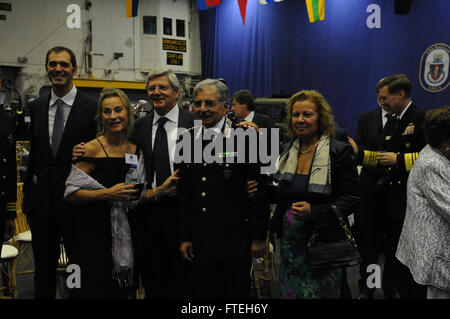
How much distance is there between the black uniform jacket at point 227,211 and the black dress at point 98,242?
49 cm

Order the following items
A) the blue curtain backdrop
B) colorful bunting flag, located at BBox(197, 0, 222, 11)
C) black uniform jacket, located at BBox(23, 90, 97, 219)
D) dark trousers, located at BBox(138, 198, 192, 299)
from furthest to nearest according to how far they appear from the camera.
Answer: the blue curtain backdrop < colorful bunting flag, located at BBox(197, 0, 222, 11) < black uniform jacket, located at BBox(23, 90, 97, 219) < dark trousers, located at BBox(138, 198, 192, 299)

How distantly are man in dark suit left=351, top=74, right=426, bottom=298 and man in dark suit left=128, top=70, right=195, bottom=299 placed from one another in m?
1.26

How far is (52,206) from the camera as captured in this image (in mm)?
2594

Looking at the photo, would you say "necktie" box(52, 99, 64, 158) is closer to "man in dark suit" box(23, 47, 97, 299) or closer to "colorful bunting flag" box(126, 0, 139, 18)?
"man in dark suit" box(23, 47, 97, 299)

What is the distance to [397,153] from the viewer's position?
3.01 metres

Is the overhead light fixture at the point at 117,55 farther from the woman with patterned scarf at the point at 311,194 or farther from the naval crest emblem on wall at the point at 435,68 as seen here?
the woman with patterned scarf at the point at 311,194

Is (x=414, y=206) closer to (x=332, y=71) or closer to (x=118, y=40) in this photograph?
(x=332, y=71)

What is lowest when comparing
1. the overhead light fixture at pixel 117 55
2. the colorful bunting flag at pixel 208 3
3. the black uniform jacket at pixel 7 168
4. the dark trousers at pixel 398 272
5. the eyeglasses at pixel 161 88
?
the dark trousers at pixel 398 272

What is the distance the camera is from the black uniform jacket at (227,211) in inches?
86.3

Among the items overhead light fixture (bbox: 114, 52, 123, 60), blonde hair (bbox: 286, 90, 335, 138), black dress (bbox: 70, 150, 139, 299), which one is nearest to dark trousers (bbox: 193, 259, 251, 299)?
black dress (bbox: 70, 150, 139, 299)

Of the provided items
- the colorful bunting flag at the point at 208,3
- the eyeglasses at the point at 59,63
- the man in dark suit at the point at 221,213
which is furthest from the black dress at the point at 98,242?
the colorful bunting flag at the point at 208,3

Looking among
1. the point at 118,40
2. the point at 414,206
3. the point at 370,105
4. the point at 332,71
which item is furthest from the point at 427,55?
the point at 118,40

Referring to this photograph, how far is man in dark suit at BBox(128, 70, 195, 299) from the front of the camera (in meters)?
2.48

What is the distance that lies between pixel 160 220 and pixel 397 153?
1725 mm
